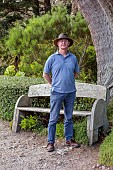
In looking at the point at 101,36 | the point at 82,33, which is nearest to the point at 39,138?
Result: the point at 101,36

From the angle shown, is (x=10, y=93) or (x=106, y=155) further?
(x=10, y=93)

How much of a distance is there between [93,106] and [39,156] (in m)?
1.20

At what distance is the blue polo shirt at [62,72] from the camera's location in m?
5.15

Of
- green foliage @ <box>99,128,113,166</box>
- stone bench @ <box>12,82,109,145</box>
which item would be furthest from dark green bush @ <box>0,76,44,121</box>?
green foliage @ <box>99,128,113,166</box>

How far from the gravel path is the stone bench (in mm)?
322

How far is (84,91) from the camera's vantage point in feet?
19.8

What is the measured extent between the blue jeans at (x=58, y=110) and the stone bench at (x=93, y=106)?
0.97 ft

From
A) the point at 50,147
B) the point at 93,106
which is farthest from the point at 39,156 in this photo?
the point at 93,106

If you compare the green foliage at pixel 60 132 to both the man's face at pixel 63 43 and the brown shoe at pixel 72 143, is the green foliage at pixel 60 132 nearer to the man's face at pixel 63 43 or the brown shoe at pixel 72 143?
the brown shoe at pixel 72 143

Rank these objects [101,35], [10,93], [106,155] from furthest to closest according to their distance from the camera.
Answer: [101,35] < [10,93] < [106,155]

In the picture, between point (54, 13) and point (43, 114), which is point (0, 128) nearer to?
point (43, 114)

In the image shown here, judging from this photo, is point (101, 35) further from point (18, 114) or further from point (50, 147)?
point (50, 147)

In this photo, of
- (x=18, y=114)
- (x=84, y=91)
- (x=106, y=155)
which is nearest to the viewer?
(x=106, y=155)

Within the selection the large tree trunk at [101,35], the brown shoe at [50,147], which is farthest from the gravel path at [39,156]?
the large tree trunk at [101,35]
